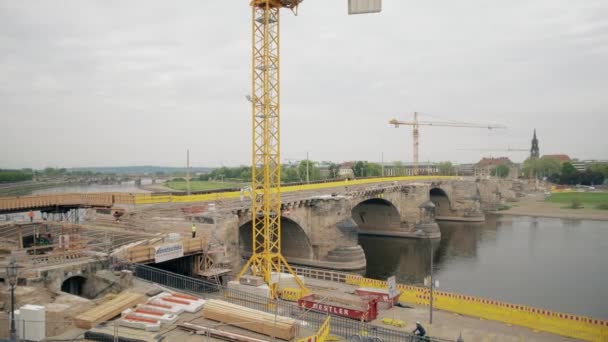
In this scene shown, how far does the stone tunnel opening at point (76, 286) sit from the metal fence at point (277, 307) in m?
1.73

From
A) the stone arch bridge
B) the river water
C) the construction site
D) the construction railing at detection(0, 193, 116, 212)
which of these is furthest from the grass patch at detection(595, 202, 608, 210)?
the construction railing at detection(0, 193, 116, 212)

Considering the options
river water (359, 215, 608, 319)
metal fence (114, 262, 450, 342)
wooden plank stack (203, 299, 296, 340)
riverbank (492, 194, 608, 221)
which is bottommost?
river water (359, 215, 608, 319)

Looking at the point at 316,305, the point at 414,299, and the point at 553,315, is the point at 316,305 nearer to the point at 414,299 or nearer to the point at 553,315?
the point at 414,299

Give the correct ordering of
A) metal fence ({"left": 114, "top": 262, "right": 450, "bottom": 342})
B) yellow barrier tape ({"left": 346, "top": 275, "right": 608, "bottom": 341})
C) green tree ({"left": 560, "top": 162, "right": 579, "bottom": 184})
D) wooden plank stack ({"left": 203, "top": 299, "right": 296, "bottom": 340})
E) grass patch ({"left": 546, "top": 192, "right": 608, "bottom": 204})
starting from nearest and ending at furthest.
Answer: wooden plank stack ({"left": 203, "top": 299, "right": 296, "bottom": 340}), metal fence ({"left": 114, "top": 262, "right": 450, "bottom": 342}), yellow barrier tape ({"left": 346, "top": 275, "right": 608, "bottom": 341}), grass patch ({"left": 546, "top": 192, "right": 608, "bottom": 204}), green tree ({"left": 560, "top": 162, "right": 579, "bottom": 184})

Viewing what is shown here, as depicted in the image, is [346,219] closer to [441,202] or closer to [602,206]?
[441,202]

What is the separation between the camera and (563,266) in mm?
46344

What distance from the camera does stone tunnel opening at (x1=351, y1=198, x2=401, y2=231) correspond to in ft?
231

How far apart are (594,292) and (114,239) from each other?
125 feet

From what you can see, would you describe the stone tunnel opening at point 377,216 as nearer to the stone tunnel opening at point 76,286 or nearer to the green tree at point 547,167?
the stone tunnel opening at point 76,286

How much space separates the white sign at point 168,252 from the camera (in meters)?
25.1

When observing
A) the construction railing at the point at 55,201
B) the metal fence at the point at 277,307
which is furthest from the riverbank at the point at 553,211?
the construction railing at the point at 55,201

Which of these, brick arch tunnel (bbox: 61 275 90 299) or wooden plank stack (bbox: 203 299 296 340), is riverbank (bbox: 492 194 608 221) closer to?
wooden plank stack (bbox: 203 299 296 340)

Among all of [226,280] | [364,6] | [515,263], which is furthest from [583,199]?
[226,280]

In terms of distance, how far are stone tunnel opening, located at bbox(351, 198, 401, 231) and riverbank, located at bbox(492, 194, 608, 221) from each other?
42841mm
